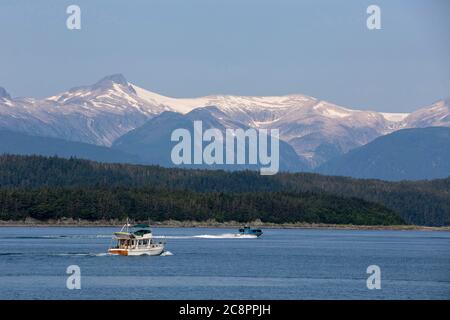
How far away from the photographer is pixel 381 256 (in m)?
179

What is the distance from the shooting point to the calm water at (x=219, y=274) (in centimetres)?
11219

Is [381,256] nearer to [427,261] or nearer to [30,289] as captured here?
[427,261]

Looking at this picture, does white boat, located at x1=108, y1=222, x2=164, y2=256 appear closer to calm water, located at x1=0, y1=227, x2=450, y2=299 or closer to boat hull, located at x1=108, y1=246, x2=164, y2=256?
boat hull, located at x1=108, y1=246, x2=164, y2=256

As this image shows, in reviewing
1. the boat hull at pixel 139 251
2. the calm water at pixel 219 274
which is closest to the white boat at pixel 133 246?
the boat hull at pixel 139 251

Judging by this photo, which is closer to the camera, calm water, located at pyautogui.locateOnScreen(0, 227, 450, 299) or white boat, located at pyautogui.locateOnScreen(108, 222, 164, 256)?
calm water, located at pyautogui.locateOnScreen(0, 227, 450, 299)

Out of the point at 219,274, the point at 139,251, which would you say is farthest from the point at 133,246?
the point at 219,274

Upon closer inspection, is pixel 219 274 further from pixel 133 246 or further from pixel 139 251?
pixel 133 246

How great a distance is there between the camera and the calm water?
11219 centimetres

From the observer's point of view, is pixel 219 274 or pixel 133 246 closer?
pixel 219 274

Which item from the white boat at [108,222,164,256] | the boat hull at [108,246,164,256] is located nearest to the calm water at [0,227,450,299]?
the boat hull at [108,246,164,256]

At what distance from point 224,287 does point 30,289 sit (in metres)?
19.3

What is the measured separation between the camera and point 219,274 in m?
133

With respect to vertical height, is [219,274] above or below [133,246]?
below
